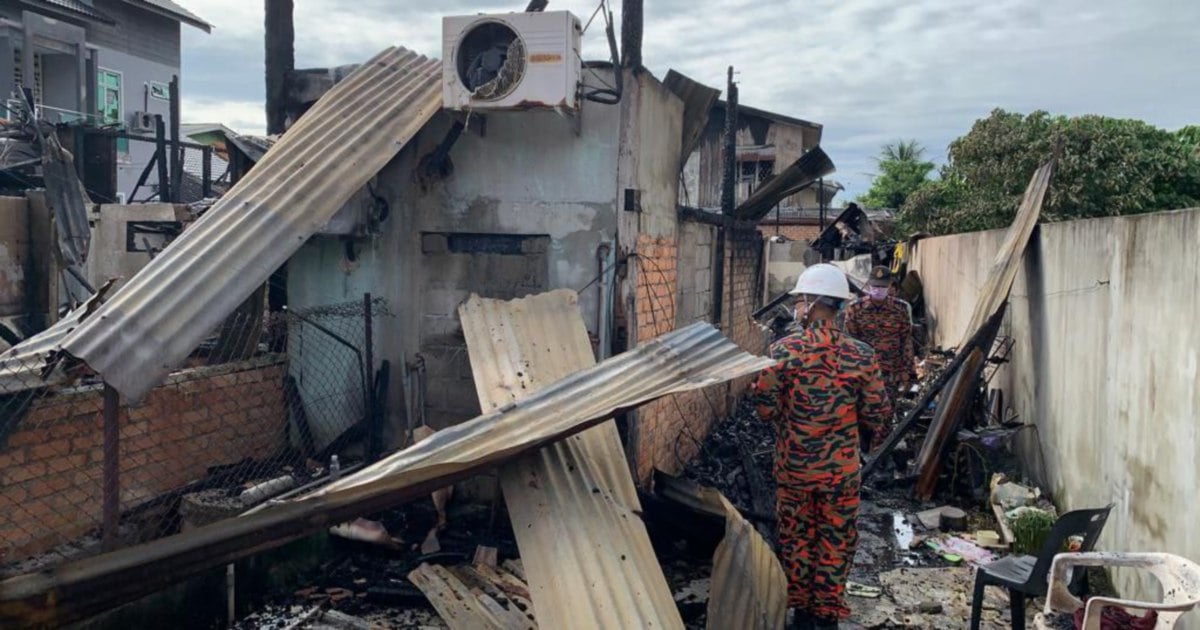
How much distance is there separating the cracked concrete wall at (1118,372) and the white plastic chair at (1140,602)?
0.47m

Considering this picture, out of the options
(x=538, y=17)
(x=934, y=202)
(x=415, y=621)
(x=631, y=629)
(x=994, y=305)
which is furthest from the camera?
(x=934, y=202)

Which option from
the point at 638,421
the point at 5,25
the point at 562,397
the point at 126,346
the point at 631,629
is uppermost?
the point at 5,25

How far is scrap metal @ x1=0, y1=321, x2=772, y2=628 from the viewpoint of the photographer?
1.84m

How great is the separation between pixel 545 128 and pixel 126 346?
110 inches

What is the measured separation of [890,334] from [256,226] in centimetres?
662

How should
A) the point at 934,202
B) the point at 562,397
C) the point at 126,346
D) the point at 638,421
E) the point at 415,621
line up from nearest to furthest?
the point at 126,346 → the point at 562,397 → the point at 415,621 → the point at 638,421 → the point at 934,202

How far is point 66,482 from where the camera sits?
4.20 m

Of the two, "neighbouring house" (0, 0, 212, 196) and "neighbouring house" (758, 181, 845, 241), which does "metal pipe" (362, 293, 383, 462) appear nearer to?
"neighbouring house" (0, 0, 212, 196)

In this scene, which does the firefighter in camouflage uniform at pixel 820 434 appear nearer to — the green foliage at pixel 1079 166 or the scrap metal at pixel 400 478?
the scrap metal at pixel 400 478

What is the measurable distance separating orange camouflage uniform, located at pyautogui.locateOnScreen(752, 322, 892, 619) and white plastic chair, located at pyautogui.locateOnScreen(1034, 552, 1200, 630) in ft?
3.40

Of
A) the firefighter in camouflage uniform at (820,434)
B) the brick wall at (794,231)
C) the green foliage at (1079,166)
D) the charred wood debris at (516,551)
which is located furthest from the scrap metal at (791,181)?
the brick wall at (794,231)

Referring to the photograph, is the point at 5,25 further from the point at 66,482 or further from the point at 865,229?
the point at 865,229

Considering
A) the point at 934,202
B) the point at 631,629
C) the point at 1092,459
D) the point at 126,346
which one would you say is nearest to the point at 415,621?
the point at 631,629

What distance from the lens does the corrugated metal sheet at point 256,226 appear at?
3.19 metres
